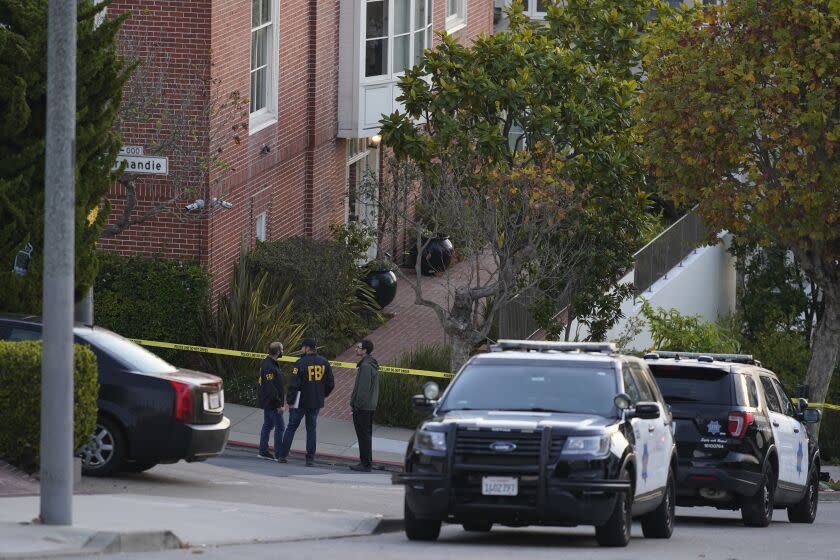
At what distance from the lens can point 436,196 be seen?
25.2 metres

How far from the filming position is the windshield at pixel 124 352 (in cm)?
1630

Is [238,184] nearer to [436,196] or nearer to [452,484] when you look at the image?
[436,196]

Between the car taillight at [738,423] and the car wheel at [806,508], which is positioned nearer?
the car taillight at [738,423]

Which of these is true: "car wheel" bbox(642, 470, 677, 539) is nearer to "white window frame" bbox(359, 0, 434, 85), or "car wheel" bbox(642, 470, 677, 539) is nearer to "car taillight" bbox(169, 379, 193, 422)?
"car taillight" bbox(169, 379, 193, 422)

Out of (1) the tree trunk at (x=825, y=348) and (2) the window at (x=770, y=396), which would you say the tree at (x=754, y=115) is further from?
(2) the window at (x=770, y=396)

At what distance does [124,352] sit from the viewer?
16.4 metres

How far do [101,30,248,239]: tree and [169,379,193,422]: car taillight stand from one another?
9.00 meters

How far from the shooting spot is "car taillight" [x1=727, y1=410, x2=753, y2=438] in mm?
16594

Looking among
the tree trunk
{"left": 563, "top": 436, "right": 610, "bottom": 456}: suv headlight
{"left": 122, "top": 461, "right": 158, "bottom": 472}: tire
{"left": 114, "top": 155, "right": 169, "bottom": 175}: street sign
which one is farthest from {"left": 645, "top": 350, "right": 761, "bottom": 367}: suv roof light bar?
the tree trunk

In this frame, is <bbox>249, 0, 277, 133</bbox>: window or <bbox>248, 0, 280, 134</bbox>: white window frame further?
<bbox>248, 0, 280, 134</bbox>: white window frame

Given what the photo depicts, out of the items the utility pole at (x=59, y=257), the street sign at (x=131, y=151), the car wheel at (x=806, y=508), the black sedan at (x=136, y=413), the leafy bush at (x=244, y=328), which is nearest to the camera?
the utility pole at (x=59, y=257)

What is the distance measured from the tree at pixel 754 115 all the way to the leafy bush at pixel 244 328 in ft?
20.8

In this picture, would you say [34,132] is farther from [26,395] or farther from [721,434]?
[721,434]

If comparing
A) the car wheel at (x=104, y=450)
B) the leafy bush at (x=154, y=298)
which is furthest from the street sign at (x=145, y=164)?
the leafy bush at (x=154, y=298)
